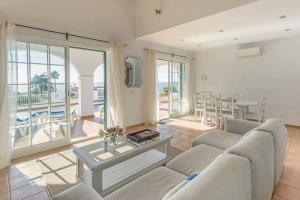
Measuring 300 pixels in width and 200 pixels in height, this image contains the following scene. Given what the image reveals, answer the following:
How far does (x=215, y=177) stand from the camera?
917mm

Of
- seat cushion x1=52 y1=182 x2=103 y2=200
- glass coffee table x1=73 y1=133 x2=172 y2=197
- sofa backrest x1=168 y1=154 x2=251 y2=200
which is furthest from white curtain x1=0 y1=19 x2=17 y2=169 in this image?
sofa backrest x1=168 y1=154 x2=251 y2=200

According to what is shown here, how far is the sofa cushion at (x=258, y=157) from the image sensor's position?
3.99 ft

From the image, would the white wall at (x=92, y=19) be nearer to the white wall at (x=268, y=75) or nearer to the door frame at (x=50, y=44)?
the door frame at (x=50, y=44)

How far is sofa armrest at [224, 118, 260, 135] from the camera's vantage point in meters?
2.62

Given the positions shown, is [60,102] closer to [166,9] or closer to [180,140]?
[180,140]

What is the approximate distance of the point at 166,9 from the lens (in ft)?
12.6

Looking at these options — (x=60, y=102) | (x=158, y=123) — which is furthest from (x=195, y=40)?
(x=60, y=102)

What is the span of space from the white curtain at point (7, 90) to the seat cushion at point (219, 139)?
294cm

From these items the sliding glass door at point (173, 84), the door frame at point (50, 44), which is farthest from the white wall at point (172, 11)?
the sliding glass door at point (173, 84)

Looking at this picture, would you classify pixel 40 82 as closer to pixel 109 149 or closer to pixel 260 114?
pixel 109 149

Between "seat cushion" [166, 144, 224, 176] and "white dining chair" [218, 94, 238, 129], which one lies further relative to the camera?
"white dining chair" [218, 94, 238, 129]

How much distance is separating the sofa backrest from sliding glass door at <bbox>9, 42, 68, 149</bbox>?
3194 mm

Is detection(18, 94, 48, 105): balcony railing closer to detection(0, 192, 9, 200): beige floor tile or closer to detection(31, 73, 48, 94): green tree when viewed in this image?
detection(31, 73, 48, 94): green tree

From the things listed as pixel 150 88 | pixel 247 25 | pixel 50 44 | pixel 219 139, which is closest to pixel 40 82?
pixel 50 44
